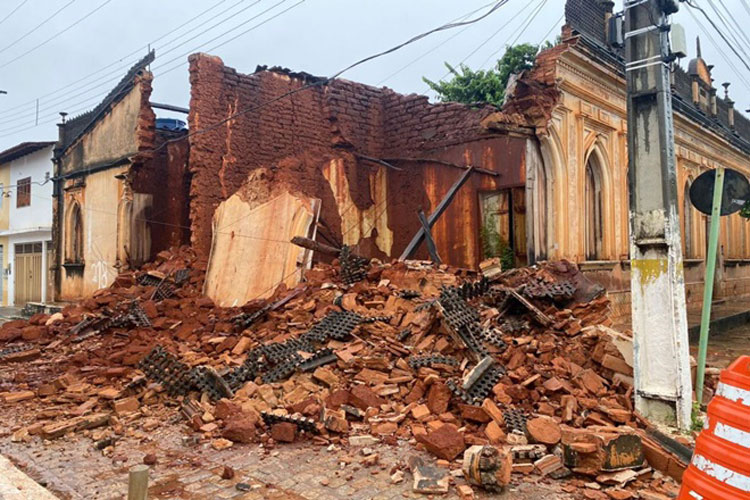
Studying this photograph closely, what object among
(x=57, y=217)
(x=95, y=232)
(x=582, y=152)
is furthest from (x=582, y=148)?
(x=57, y=217)

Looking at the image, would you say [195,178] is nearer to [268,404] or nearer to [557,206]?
[268,404]

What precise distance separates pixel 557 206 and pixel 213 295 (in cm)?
707

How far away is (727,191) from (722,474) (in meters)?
3.79

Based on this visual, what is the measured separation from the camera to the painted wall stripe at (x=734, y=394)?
2453 millimetres

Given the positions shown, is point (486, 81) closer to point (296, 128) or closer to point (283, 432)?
point (296, 128)

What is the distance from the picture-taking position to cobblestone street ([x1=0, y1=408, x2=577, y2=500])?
3984 mm

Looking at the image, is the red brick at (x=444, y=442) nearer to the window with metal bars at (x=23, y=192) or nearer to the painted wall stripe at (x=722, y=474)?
the painted wall stripe at (x=722, y=474)

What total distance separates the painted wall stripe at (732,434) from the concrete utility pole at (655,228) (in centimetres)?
296

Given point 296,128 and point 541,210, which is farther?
point 296,128

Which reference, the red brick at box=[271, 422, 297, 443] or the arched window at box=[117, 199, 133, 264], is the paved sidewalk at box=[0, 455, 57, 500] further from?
the arched window at box=[117, 199, 133, 264]

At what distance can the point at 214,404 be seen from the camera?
231 inches

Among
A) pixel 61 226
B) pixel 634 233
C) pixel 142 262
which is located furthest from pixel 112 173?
pixel 634 233

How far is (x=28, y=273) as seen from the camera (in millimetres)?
21453

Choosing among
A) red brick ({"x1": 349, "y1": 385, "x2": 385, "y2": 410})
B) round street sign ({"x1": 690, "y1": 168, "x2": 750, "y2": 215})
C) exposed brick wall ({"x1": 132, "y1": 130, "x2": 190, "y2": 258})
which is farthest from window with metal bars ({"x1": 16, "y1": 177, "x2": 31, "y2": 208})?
round street sign ({"x1": 690, "y1": 168, "x2": 750, "y2": 215})
